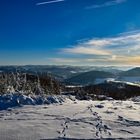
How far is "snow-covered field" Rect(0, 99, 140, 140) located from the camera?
12727 millimetres

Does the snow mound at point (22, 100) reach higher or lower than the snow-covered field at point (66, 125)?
higher

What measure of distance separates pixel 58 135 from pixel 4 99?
11461mm

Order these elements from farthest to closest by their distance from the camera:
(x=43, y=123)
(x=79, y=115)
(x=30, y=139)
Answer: (x=79, y=115) < (x=43, y=123) < (x=30, y=139)

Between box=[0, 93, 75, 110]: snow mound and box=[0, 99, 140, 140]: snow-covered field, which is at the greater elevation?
box=[0, 93, 75, 110]: snow mound

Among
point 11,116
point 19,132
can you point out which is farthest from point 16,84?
point 19,132

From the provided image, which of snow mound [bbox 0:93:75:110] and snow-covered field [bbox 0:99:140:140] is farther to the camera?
snow mound [bbox 0:93:75:110]

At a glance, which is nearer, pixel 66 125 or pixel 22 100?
pixel 66 125

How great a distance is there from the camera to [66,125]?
1479 centimetres

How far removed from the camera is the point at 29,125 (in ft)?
47.5

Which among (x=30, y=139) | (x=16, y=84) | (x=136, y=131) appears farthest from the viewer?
(x=16, y=84)

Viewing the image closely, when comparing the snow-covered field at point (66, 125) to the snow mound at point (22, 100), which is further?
the snow mound at point (22, 100)

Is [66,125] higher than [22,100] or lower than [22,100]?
lower

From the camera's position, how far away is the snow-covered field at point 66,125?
501 inches

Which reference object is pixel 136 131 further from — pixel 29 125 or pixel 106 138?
pixel 29 125
